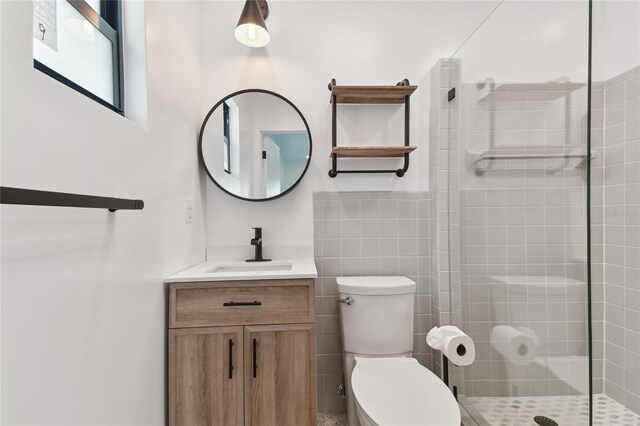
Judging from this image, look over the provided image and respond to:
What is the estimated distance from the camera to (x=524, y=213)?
1252 millimetres

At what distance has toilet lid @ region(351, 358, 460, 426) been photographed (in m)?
1.13

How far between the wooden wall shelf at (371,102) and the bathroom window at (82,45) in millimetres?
1013

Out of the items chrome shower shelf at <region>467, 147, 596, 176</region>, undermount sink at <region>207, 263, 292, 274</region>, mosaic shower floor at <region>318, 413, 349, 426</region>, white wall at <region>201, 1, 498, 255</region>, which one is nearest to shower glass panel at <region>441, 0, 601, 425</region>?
chrome shower shelf at <region>467, 147, 596, 176</region>

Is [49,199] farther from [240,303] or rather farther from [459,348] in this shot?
[459,348]

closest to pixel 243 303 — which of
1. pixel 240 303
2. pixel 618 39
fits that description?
pixel 240 303

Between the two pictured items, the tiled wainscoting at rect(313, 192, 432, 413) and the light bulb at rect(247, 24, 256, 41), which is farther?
the tiled wainscoting at rect(313, 192, 432, 413)

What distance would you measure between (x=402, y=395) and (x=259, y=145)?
1.47 metres

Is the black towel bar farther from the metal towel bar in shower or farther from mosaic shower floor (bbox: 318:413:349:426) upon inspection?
mosaic shower floor (bbox: 318:413:349:426)

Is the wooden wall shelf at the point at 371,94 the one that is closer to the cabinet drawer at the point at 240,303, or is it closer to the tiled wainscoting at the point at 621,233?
the tiled wainscoting at the point at 621,233

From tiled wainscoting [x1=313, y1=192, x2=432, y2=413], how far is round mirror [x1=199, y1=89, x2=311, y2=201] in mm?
254

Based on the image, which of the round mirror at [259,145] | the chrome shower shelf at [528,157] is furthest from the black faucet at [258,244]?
the chrome shower shelf at [528,157]

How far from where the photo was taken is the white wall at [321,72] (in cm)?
189

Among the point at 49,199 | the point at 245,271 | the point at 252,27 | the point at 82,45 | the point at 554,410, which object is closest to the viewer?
the point at 49,199

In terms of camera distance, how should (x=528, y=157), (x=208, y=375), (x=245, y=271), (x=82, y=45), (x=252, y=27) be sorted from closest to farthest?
(x=82, y=45)
(x=528, y=157)
(x=208, y=375)
(x=245, y=271)
(x=252, y=27)
